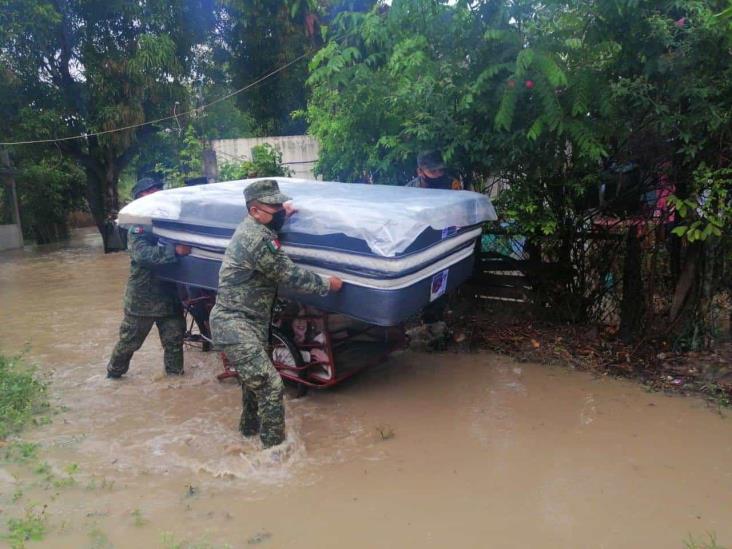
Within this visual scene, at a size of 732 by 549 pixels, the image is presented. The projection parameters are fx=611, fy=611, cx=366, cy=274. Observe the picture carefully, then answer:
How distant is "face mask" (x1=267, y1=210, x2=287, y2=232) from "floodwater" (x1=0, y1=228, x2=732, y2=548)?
4.54 ft

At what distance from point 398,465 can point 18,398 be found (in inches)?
123

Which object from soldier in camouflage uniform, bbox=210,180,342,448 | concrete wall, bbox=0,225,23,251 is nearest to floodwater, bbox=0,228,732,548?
soldier in camouflage uniform, bbox=210,180,342,448

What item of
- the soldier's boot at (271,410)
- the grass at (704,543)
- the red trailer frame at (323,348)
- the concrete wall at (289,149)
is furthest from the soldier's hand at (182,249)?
the concrete wall at (289,149)

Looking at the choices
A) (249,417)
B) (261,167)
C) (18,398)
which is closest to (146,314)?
(18,398)

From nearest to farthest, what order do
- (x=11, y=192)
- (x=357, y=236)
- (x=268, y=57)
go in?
(x=357, y=236)
(x=268, y=57)
(x=11, y=192)

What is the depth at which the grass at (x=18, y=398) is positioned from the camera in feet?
14.4

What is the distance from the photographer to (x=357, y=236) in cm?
358

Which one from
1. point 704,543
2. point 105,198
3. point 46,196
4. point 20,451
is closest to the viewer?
point 704,543

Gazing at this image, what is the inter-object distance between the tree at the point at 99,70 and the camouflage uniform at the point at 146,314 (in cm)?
995

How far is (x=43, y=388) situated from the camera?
5.18m

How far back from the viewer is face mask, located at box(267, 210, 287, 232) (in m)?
3.82

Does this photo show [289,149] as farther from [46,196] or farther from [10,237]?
[46,196]

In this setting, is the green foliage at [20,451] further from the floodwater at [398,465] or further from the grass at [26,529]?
the grass at [26,529]

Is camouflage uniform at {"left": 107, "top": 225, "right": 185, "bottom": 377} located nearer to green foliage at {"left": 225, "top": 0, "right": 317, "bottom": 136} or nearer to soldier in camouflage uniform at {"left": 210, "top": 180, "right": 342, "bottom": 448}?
soldier in camouflage uniform at {"left": 210, "top": 180, "right": 342, "bottom": 448}
